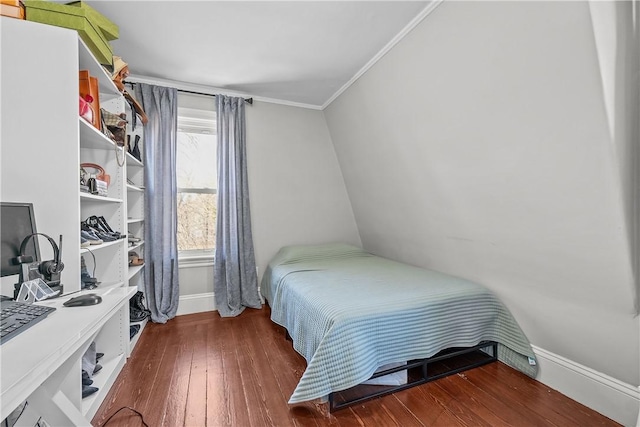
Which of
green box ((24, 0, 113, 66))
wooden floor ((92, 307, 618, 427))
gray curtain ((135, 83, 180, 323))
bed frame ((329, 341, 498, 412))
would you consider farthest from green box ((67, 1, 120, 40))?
bed frame ((329, 341, 498, 412))

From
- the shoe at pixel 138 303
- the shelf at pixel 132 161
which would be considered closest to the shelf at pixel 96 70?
the shelf at pixel 132 161

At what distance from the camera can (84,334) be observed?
0.93m

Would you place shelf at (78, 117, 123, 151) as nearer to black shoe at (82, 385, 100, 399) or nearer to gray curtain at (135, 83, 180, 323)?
gray curtain at (135, 83, 180, 323)

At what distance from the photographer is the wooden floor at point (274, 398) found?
1.50 m

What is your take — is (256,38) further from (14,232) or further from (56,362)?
(56,362)

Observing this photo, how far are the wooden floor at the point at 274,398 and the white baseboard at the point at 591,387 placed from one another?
0.17 ft

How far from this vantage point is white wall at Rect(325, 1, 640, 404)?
1.27m

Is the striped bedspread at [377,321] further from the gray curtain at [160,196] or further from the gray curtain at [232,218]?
the gray curtain at [160,196]

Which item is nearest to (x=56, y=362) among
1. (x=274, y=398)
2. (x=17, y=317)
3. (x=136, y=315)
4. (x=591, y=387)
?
Result: (x=17, y=317)

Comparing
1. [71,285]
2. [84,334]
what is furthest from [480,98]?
[71,285]

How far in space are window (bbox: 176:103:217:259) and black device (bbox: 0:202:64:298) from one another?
1834 mm

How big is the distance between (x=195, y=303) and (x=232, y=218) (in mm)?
1008

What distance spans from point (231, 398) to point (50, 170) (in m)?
1.53

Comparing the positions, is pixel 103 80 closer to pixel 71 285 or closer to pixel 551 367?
pixel 71 285
